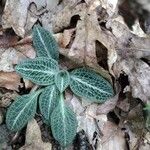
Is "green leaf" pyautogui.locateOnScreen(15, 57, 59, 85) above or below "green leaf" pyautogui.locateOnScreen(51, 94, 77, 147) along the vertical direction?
above

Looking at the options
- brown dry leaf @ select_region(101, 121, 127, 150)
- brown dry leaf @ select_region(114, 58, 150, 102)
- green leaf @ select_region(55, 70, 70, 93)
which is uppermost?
brown dry leaf @ select_region(114, 58, 150, 102)

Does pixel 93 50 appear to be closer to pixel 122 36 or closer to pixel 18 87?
pixel 122 36

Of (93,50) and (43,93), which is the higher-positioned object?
(93,50)

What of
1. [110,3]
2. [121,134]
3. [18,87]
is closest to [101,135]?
[121,134]

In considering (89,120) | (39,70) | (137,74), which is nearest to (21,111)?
(39,70)

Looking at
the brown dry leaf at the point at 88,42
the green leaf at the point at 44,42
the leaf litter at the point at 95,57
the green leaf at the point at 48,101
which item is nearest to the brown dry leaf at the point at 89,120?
the leaf litter at the point at 95,57

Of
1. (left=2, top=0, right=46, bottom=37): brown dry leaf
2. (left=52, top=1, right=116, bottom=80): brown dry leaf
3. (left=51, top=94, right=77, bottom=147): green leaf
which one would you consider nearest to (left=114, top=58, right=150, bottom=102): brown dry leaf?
(left=52, top=1, right=116, bottom=80): brown dry leaf

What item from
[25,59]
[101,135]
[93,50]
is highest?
[93,50]

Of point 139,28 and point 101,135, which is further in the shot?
point 139,28

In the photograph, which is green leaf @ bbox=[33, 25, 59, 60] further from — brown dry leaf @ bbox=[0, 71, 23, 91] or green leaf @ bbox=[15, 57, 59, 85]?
brown dry leaf @ bbox=[0, 71, 23, 91]
